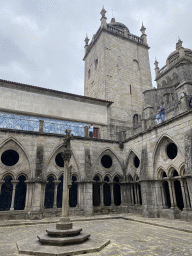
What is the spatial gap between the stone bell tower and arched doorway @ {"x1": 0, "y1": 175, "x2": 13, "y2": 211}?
33.5 feet

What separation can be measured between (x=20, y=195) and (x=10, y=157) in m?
2.41

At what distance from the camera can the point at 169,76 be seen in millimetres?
25094

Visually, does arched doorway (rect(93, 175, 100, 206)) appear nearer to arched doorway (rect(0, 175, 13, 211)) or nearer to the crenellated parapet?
arched doorway (rect(0, 175, 13, 211))

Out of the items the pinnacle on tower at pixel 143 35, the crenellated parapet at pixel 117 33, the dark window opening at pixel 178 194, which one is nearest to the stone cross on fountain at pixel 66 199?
the dark window opening at pixel 178 194

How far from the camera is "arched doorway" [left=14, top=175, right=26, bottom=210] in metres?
11.5

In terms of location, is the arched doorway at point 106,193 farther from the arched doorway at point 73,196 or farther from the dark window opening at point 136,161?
the dark window opening at point 136,161

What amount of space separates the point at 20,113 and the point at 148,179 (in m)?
10.3

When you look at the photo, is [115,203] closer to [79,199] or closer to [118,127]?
[79,199]

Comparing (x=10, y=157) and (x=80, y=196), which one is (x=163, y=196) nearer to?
(x=80, y=196)

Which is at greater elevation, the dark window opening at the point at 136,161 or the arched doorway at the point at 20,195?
the dark window opening at the point at 136,161

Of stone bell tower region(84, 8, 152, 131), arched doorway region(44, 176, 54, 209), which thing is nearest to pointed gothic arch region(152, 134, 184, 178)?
arched doorway region(44, 176, 54, 209)

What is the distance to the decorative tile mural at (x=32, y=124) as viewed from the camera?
13.6 meters

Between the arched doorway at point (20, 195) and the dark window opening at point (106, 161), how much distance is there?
18.7ft

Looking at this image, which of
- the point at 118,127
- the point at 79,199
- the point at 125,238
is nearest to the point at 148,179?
the point at 79,199
